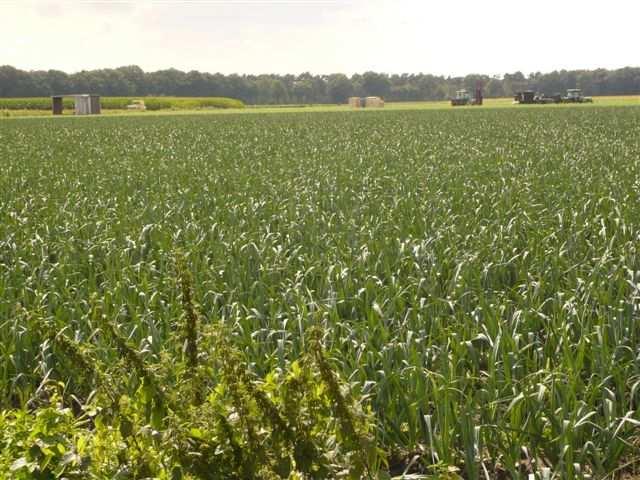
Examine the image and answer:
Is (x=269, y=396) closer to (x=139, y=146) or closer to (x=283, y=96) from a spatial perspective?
(x=139, y=146)

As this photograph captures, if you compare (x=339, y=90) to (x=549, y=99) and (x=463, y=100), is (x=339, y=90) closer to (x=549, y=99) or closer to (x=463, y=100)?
(x=463, y=100)

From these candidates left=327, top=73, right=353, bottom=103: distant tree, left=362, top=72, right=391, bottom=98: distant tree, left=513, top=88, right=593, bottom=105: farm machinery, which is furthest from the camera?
left=362, top=72, right=391, bottom=98: distant tree

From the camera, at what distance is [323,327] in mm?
4070

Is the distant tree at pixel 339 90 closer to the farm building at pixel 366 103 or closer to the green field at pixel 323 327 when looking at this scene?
the farm building at pixel 366 103

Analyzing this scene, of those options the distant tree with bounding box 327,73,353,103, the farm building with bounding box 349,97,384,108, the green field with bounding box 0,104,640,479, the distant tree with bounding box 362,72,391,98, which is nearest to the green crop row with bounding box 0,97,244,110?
the farm building with bounding box 349,97,384,108

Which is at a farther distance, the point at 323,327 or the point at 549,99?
the point at 549,99

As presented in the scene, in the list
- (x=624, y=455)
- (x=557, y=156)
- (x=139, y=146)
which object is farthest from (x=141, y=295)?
(x=139, y=146)

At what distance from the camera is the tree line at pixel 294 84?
471ft

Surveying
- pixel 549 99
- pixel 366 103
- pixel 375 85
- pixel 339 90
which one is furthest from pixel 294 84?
pixel 549 99

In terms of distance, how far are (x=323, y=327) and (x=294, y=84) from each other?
186266 mm

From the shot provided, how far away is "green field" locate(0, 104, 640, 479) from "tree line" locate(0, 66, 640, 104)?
137924mm

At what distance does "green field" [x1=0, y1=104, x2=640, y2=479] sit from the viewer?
329 centimetres

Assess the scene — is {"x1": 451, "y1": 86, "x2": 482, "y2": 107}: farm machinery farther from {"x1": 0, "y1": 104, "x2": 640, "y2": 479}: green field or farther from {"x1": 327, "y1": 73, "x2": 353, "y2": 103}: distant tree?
{"x1": 327, "y1": 73, "x2": 353, "y2": 103}: distant tree

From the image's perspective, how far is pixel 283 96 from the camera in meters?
177
